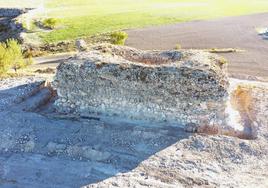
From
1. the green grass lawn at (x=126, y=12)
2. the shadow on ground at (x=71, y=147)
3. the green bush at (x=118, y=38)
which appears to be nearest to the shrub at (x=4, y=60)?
the shadow on ground at (x=71, y=147)

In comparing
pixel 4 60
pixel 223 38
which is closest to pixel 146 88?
pixel 4 60

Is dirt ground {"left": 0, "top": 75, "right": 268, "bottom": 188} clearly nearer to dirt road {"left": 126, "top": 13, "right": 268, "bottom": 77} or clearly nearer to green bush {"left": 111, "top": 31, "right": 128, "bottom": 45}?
dirt road {"left": 126, "top": 13, "right": 268, "bottom": 77}

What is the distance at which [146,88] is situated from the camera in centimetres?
1777

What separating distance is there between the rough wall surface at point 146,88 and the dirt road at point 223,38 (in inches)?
485

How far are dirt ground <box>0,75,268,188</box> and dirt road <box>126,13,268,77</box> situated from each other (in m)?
13.3

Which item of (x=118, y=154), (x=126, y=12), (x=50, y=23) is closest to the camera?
(x=118, y=154)

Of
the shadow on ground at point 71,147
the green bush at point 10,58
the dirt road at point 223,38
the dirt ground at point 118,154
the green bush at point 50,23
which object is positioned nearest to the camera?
the dirt ground at point 118,154

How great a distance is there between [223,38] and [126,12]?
599 inches

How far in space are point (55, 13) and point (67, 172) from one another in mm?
39394

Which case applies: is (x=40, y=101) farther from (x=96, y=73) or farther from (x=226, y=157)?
(x=226, y=157)

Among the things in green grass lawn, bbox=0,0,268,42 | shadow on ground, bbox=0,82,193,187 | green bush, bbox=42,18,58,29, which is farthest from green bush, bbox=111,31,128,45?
shadow on ground, bbox=0,82,193,187

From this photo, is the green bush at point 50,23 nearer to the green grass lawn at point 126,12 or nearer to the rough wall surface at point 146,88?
the green grass lawn at point 126,12

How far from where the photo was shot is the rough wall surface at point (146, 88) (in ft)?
56.9

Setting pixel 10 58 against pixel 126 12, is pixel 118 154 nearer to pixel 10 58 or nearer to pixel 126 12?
pixel 10 58
